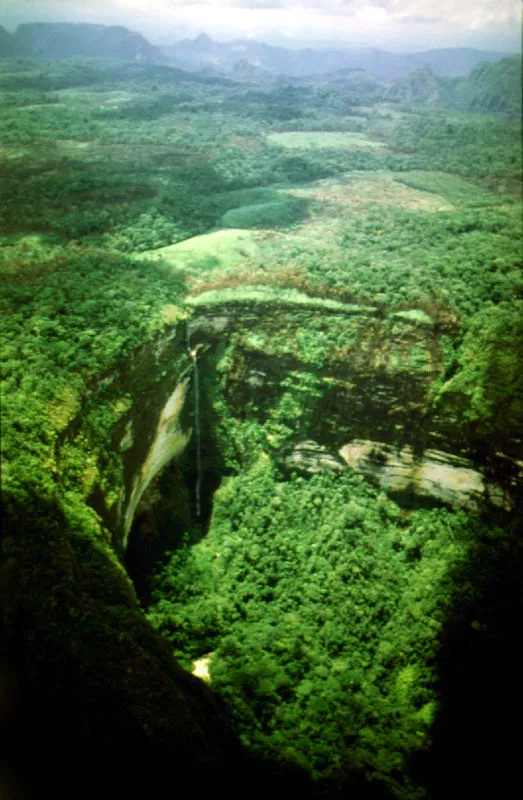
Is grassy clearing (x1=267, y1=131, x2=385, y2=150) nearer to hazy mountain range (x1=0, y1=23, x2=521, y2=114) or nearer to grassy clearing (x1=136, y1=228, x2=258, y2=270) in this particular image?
hazy mountain range (x1=0, y1=23, x2=521, y2=114)

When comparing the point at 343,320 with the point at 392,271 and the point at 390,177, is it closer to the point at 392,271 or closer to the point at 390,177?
the point at 392,271

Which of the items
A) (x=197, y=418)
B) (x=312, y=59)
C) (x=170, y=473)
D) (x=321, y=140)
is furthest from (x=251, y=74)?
(x=170, y=473)

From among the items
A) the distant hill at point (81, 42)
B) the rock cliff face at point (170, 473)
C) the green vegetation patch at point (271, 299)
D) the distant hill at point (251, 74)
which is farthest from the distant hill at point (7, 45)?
the distant hill at point (251, 74)

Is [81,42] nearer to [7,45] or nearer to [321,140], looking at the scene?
[7,45]

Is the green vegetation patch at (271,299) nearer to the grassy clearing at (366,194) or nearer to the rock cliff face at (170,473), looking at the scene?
the rock cliff face at (170,473)

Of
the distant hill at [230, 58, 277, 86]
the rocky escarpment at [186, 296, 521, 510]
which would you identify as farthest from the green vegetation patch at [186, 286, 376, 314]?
the distant hill at [230, 58, 277, 86]

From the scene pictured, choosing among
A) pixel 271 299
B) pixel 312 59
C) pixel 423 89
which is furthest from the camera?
pixel 312 59
